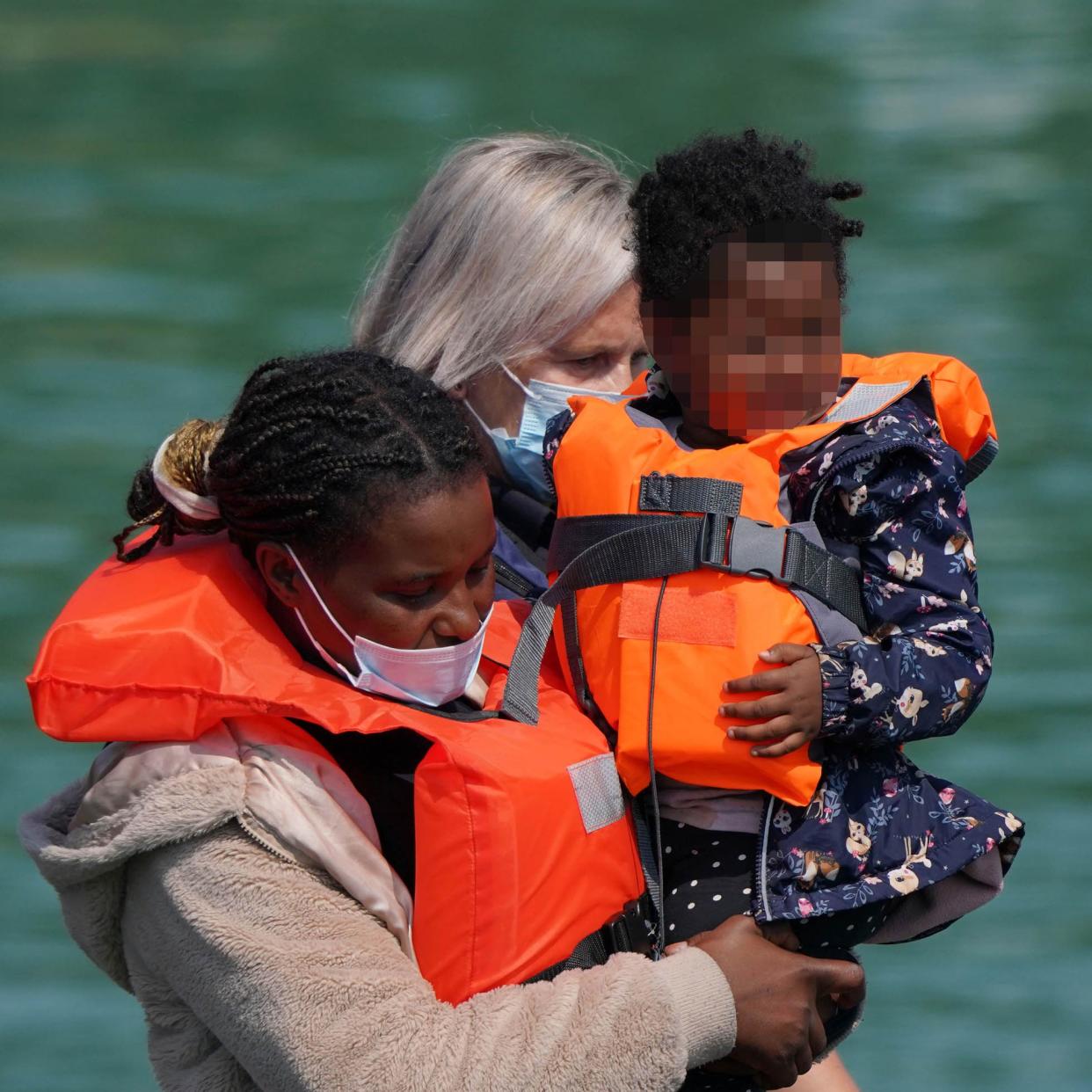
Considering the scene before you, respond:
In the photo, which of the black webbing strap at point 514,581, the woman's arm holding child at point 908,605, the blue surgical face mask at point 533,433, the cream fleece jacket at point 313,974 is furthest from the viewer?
the blue surgical face mask at point 533,433

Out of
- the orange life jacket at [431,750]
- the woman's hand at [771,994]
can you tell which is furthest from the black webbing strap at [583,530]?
the woman's hand at [771,994]

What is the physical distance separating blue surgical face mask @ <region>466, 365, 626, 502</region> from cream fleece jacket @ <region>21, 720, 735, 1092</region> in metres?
0.64

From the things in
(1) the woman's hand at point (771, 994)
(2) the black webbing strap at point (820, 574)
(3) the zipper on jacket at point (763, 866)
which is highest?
(2) the black webbing strap at point (820, 574)

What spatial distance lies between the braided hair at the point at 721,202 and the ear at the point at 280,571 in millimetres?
501

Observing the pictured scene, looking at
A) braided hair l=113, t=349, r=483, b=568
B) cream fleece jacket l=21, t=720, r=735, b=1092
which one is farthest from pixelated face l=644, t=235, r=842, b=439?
cream fleece jacket l=21, t=720, r=735, b=1092

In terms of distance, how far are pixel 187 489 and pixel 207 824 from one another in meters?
0.38

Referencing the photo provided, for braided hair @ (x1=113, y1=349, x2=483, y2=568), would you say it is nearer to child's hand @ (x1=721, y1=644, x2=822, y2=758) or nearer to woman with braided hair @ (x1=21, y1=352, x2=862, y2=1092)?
woman with braided hair @ (x1=21, y1=352, x2=862, y2=1092)

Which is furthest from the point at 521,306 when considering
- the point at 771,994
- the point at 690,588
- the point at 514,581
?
the point at 771,994

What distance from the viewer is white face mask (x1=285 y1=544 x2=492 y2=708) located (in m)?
1.71

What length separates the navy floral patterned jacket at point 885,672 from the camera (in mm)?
1717

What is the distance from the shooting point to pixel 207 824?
162cm

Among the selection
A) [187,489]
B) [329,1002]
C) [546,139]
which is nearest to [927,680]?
[329,1002]

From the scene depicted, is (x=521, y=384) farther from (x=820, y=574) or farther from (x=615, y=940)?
(x=615, y=940)

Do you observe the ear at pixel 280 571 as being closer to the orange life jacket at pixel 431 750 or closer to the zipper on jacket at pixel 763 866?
the orange life jacket at pixel 431 750
